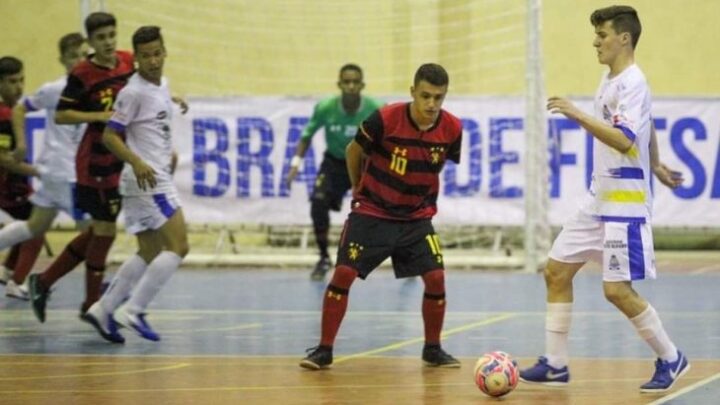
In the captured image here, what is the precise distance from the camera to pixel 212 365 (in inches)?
385

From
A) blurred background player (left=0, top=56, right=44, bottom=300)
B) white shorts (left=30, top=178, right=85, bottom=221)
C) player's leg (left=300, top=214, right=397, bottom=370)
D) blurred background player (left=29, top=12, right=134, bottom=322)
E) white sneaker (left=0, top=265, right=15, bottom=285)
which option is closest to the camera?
player's leg (left=300, top=214, right=397, bottom=370)

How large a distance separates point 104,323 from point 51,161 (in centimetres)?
419

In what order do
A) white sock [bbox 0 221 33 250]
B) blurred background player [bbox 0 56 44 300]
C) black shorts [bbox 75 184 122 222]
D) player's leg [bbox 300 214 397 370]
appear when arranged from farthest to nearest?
white sock [bbox 0 221 33 250] → blurred background player [bbox 0 56 44 300] → black shorts [bbox 75 184 122 222] → player's leg [bbox 300 214 397 370]

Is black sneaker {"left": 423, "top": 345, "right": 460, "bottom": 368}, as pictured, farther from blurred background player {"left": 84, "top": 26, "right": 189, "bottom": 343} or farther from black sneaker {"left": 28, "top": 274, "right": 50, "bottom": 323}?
black sneaker {"left": 28, "top": 274, "right": 50, "bottom": 323}

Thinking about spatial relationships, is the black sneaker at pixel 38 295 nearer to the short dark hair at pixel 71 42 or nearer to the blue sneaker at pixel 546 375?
the short dark hair at pixel 71 42

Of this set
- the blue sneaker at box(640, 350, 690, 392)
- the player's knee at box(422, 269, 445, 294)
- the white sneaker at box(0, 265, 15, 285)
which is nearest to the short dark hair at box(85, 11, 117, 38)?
the player's knee at box(422, 269, 445, 294)

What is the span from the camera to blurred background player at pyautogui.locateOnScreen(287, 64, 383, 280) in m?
16.4

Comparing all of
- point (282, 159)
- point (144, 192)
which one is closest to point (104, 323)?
point (144, 192)

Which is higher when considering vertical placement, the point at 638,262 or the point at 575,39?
the point at 575,39

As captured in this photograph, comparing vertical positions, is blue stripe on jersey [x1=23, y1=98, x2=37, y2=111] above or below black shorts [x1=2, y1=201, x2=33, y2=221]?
above

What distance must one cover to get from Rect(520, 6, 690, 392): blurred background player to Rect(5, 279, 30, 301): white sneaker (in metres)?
6.85

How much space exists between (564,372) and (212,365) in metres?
2.24

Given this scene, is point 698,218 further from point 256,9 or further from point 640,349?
point 640,349

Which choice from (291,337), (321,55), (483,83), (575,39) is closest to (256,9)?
(321,55)
